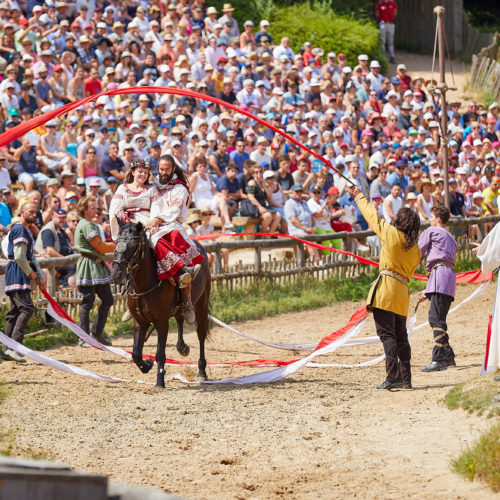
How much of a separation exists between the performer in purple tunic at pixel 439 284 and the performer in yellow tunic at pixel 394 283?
3.78 ft

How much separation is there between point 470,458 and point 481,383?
7.52 feet

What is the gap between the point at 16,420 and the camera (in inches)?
346

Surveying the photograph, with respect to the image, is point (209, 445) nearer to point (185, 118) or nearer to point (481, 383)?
point (481, 383)

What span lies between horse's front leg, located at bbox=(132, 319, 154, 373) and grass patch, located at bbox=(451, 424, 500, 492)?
14.5 feet

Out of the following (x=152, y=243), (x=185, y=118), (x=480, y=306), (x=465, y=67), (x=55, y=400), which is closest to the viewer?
(x=55, y=400)

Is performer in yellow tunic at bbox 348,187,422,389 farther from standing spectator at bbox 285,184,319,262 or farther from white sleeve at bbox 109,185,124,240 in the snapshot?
standing spectator at bbox 285,184,319,262

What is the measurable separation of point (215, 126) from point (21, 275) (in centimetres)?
788

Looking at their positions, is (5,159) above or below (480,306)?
above

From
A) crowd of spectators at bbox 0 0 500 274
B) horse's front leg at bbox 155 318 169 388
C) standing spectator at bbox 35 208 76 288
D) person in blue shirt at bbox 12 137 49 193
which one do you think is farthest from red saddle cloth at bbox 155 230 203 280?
person in blue shirt at bbox 12 137 49 193

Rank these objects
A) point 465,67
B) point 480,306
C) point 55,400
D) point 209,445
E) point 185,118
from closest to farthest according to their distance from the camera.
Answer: point 209,445, point 55,400, point 480,306, point 185,118, point 465,67

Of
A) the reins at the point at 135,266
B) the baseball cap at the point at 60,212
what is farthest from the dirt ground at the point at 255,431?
the baseball cap at the point at 60,212

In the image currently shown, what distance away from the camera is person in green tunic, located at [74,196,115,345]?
12656 millimetres

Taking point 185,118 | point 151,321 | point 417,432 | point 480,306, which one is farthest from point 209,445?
point 185,118

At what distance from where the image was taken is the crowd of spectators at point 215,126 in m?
16.7
